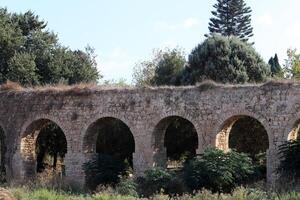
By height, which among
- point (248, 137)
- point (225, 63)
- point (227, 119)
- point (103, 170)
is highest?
point (225, 63)

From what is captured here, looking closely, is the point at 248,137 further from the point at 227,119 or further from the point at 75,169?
the point at 75,169

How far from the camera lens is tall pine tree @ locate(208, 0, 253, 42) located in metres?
43.5

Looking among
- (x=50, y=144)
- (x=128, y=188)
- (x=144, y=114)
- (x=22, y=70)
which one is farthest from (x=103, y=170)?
(x=22, y=70)

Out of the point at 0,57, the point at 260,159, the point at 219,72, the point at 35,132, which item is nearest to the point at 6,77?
the point at 0,57

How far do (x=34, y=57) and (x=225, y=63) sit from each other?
1048 cm

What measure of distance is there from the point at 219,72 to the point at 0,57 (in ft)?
39.7

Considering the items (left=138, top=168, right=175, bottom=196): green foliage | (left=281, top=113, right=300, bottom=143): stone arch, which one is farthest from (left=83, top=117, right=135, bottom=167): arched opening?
(left=281, top=113, right=300, bottom=143): stone arch

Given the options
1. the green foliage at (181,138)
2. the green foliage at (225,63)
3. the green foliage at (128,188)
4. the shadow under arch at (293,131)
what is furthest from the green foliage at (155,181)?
the green foliage at (225,63)

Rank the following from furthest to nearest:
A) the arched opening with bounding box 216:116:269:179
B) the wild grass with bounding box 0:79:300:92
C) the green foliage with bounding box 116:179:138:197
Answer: the arched opening with bounding box 216:116:269:179
the wild grass with bounding box 0:79:300:92
the green foliage with bounding box 116:179:138:197

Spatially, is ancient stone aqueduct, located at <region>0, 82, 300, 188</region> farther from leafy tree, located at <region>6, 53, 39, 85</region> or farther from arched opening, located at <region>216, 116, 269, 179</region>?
leafy tree, located at <region>6, 53, 39, 85</region>

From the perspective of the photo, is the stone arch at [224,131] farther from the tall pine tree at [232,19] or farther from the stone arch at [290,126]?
the tall pine tree at [232,19]

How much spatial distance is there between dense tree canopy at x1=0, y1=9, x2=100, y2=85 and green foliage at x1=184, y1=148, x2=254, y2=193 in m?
15.2

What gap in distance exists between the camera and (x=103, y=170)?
66.9 feet

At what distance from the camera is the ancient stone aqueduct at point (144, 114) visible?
59.8ft
